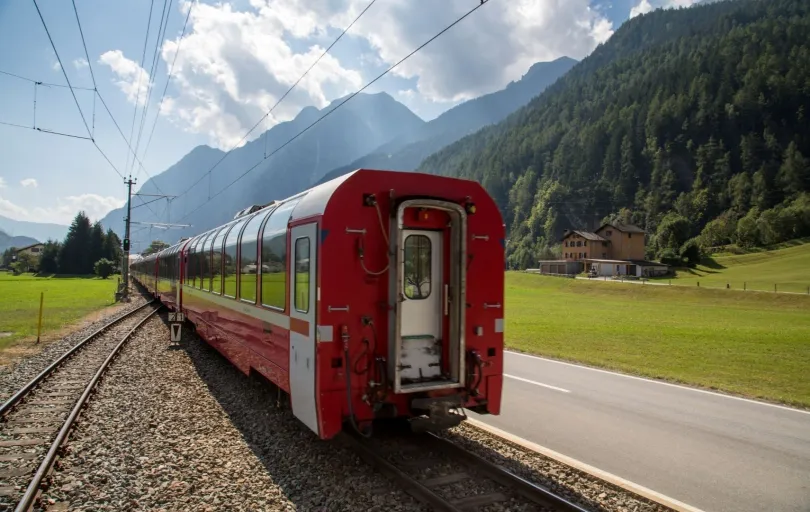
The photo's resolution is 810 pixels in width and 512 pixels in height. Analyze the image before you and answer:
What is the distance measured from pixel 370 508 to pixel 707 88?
160 m

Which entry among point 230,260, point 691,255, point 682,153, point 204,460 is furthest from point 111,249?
point 682,153

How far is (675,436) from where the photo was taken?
7645 millimetres

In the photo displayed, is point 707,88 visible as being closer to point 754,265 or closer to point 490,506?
point 754,265

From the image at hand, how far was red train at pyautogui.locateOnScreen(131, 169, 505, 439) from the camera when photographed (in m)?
5.90

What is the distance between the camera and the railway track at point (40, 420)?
18.4 feet

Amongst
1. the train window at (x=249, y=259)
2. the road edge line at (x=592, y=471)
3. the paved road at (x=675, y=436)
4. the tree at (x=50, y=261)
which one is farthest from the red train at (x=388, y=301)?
the tree at (x=50, y=261)

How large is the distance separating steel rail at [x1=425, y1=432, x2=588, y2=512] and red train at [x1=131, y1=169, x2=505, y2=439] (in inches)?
17.8

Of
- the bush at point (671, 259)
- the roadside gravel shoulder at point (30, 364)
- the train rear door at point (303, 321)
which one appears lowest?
the roadside gravel shoulder at point (30, 364)

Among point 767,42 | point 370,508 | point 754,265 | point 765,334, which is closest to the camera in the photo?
point 370,508

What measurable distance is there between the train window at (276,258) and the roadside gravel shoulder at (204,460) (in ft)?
6.16

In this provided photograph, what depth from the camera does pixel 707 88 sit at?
136375 millimetres

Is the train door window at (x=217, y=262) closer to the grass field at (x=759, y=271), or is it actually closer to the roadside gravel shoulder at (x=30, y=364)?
the roadside gravel shoulder at (x=30, y=364)

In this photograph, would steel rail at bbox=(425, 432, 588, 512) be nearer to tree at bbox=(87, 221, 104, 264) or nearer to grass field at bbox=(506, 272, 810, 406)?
grass field at bbox=(506, 272, 810, 406)

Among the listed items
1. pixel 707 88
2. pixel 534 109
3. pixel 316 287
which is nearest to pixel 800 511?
pixel 316 287
